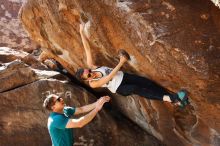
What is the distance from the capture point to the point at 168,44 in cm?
620

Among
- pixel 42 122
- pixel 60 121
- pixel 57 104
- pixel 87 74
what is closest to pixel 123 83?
pixel 87 74

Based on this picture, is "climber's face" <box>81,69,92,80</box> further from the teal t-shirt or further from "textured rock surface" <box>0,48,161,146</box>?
"textured rock surface" <box>0,48,161,146</box>

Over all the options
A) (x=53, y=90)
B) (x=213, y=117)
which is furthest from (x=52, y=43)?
(x=213, y=117)

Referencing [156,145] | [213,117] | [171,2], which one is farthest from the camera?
[156,145]

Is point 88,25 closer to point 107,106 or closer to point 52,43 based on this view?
point 52,43

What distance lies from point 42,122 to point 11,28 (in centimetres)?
1787

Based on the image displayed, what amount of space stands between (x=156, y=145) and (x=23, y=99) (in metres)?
3.82

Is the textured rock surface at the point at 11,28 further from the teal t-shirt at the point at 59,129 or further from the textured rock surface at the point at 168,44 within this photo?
the teal t-shirt at the point at 59,129

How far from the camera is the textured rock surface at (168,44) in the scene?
6.12m

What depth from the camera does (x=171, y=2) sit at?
248 inches

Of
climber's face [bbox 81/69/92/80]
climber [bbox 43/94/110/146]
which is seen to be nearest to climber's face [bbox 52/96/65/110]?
climber [bbox 43/94/110/146]

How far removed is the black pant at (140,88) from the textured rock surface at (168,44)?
216 mm

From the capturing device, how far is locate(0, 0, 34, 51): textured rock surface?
25.0m

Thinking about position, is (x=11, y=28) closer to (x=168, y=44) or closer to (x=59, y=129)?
(x=168, y=44)
